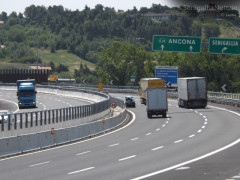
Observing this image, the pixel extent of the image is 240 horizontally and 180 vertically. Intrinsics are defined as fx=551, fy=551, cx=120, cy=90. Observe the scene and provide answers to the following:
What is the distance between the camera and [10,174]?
19.4m

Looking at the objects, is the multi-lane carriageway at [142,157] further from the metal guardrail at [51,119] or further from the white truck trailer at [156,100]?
the white truck trailer at [156,100]

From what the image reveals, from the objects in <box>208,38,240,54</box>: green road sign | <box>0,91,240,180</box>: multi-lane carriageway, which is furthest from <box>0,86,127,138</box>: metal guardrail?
<box>208,38,240,54</box>: green road sign

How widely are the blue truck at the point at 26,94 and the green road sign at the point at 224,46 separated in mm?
23444

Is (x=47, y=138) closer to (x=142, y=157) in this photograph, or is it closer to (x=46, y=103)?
(x=142, y=157)

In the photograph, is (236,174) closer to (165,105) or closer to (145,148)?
(145,148)

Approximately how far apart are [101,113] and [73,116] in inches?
340

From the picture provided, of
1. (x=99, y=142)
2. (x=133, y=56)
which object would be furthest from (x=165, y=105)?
(x=133, y=56)

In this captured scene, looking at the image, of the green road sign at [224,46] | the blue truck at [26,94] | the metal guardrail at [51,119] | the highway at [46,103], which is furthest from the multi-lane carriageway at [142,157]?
the blue truck at [26,94]

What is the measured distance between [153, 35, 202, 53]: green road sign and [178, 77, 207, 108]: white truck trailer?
Answer: 4.25 metres

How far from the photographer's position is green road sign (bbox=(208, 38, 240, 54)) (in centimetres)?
5581

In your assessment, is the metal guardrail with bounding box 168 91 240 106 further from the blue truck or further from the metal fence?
the metal fence

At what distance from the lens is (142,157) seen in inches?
940

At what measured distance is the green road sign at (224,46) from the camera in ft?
183

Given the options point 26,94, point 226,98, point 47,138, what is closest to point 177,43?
point 226,98
